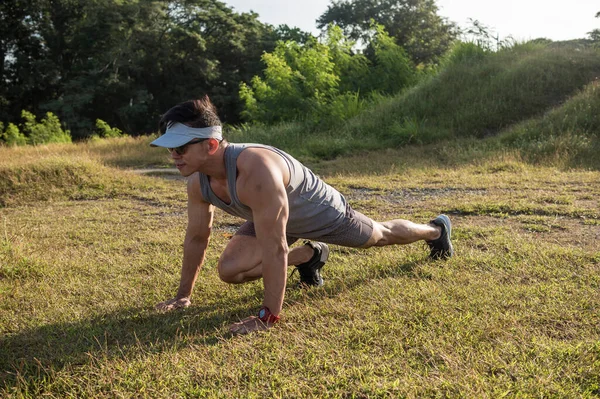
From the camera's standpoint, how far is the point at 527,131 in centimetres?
1201

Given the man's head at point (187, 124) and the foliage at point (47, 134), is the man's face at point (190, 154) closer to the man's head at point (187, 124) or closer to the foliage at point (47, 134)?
the man's head at point (187, 124)

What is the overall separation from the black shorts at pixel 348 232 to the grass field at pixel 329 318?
33 cm

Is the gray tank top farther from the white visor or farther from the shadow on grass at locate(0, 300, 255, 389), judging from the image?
the shadow on grass at locate(0, 300, 255, 389)

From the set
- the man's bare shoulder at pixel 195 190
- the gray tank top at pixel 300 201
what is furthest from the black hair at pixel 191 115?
the man's bare shoulder at pixel 195 190

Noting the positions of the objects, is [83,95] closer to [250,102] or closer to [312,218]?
[250,102]

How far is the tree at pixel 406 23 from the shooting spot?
3319cm

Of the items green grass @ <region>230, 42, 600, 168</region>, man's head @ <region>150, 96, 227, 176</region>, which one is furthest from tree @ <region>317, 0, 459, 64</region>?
man's head @ <region>150, 96, 227, 176</region>

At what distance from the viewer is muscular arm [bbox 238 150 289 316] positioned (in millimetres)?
2871

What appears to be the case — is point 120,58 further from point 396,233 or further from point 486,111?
point 396,233

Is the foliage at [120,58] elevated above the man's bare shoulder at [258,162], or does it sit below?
above

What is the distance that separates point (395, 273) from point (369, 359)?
51.5 inches

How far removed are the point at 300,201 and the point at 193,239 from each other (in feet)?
2.42

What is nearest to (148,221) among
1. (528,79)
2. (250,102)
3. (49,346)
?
(49,346)

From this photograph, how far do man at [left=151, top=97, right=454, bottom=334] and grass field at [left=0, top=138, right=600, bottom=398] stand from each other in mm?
229
